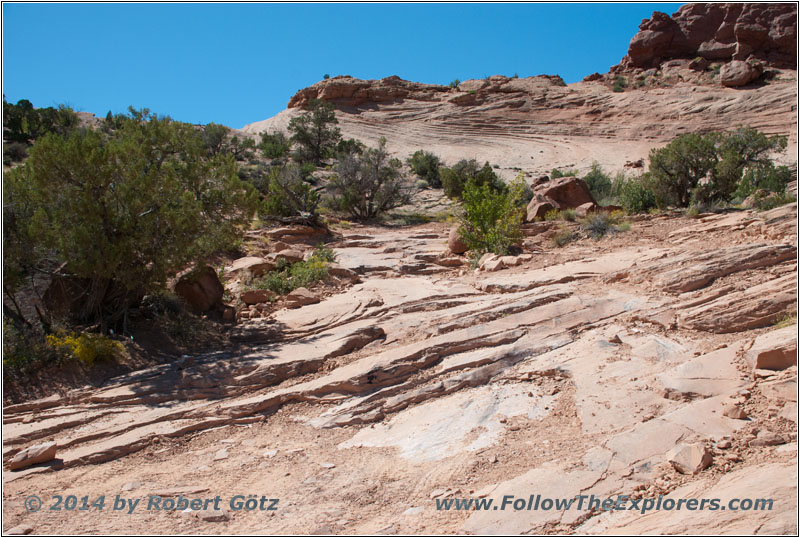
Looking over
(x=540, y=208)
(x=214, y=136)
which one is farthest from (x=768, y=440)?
(x=214, y=136)

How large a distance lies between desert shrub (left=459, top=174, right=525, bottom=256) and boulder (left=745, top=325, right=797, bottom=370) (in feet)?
20.8

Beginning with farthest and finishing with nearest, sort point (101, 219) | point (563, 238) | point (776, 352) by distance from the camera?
1. point (563, 238)
2. point (101, 219)
3. point (776, 352)

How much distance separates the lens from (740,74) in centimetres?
3672

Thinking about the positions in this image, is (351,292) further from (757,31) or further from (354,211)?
(757,31)

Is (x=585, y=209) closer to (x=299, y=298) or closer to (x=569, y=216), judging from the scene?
(x=569, y=216)

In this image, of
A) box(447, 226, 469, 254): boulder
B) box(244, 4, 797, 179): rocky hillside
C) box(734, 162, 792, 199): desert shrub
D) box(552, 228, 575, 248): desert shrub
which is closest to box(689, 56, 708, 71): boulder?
box(244, 4, 797, 179): rocky hillside

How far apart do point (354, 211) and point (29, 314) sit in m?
13.1

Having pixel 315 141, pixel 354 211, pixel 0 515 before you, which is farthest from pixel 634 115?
pixel 0 515

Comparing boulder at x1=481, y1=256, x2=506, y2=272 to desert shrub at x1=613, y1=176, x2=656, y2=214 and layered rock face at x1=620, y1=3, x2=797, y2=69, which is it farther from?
layered rock face at x1=620, y1=3, x2=797, y2=69

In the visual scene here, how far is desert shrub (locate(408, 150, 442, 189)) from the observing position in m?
27.7

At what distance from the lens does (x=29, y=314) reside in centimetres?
655

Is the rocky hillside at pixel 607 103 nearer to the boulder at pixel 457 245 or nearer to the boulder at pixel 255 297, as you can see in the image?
the boulder at pixel 457 245

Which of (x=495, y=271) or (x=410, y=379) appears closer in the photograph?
(x=410, y=379)

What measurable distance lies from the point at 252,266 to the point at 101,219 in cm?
355
